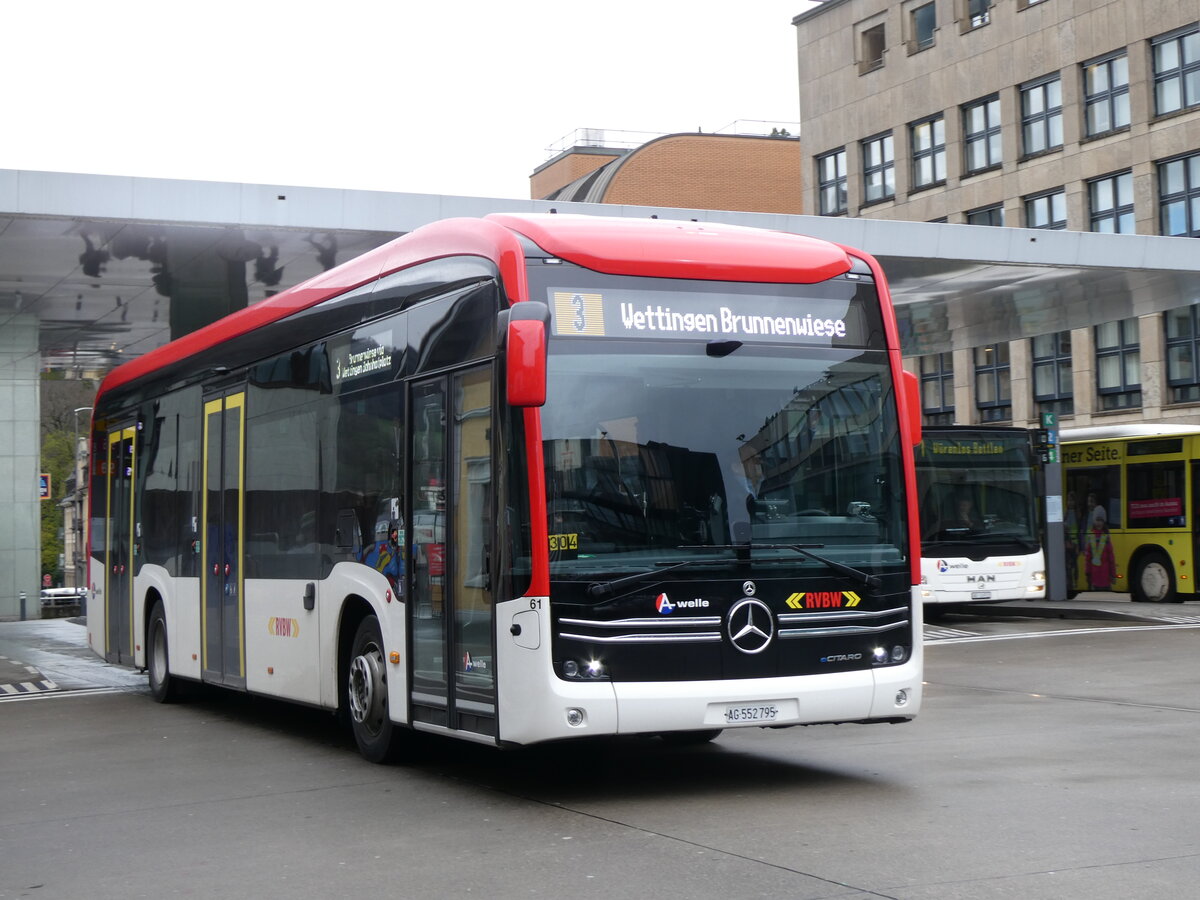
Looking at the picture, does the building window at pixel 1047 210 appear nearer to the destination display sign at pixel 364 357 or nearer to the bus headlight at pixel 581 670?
the destination display sign at pixel 364 357

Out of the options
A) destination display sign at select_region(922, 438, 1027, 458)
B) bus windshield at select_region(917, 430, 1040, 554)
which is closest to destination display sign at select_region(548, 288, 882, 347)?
bus windshield at select_region(917, 430, 1040, 554)

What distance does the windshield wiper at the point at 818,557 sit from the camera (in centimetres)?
867

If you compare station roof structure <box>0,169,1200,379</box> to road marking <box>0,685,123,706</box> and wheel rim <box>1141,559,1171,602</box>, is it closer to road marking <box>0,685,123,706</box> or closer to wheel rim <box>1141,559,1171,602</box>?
wheel rim <box>1141,559,1171,602</box>

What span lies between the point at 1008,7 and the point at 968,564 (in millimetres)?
28897

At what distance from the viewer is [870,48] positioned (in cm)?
5444

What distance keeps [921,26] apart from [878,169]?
477 cm

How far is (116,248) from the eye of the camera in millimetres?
20875

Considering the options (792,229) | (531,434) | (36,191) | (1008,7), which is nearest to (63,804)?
(531,434)

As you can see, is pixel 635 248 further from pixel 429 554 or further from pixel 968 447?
pixel 968 447

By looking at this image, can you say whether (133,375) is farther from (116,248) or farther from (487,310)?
(487,310)

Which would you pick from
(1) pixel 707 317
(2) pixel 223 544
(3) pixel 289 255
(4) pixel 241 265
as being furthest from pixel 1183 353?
(1) pixel 707 317

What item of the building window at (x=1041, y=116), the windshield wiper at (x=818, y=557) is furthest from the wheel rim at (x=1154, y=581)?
the building window at (x=1041, y=116)

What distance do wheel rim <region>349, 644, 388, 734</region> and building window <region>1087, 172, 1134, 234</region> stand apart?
38.0m

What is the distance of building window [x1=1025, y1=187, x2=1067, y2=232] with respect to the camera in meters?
47.3
